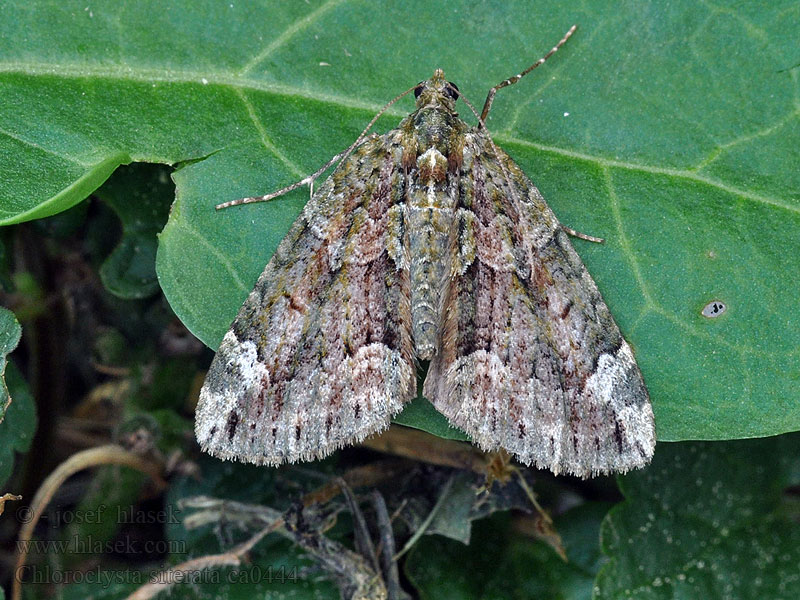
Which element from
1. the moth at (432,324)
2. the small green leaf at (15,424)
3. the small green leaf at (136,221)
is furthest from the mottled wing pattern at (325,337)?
the small green leaf at (15,424)

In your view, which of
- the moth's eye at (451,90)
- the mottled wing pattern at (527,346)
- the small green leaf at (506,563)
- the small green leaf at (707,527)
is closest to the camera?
the mottled wing pattern at (527,346)

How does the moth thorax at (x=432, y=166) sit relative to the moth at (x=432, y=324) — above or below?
above

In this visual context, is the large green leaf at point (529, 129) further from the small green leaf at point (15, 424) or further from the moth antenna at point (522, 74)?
the small green leaf at point (15, 424)

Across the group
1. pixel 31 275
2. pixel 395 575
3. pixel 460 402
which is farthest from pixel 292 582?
pixel 31 275

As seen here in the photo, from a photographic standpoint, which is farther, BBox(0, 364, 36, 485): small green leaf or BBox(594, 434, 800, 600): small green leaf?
BBox(594, 434, 800, 600): small green leaf

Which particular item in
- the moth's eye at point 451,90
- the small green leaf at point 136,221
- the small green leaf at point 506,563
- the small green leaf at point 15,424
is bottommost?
the small green leaf at point 506,563

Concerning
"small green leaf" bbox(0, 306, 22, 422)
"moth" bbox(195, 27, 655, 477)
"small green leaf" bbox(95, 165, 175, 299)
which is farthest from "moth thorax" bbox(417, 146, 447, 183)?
"small green leaf" bbox(0, 306, 22, 422)

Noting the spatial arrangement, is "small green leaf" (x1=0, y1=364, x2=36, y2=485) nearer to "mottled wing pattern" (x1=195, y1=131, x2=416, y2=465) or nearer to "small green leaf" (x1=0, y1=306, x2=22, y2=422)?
"small green leaf" (x1=0, y1=306, x2=22, y2=422)
